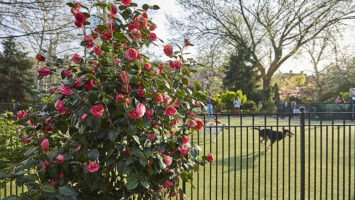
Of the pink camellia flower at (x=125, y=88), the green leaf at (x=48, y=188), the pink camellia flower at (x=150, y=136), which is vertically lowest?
the green leaf at (x=48, y=188)

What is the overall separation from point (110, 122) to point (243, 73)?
26.4m

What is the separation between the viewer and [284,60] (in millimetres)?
28672

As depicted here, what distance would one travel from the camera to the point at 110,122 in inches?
84.1

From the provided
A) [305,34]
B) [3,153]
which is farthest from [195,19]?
[3,153]

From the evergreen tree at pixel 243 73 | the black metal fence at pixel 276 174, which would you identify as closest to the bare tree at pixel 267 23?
the evergreen tree at pixel 243 73

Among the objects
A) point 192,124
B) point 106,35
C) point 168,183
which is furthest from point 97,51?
point 168,183

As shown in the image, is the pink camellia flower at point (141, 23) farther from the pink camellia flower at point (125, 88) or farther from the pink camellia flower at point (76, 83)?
the pink camellia flower at point (76, 83)

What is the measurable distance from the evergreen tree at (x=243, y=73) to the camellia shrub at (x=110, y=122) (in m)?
25.6

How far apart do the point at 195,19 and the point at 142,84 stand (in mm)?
24375

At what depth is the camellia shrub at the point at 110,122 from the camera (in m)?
2.09

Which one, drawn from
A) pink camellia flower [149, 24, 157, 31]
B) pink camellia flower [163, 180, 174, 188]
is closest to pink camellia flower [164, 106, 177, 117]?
pink camellia flower [163, 180, 174, 188]

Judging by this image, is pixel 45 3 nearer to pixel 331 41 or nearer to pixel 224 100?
pixel 224 100

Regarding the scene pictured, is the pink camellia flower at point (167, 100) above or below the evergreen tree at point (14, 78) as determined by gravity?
below

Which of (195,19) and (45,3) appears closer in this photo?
(45,3)
